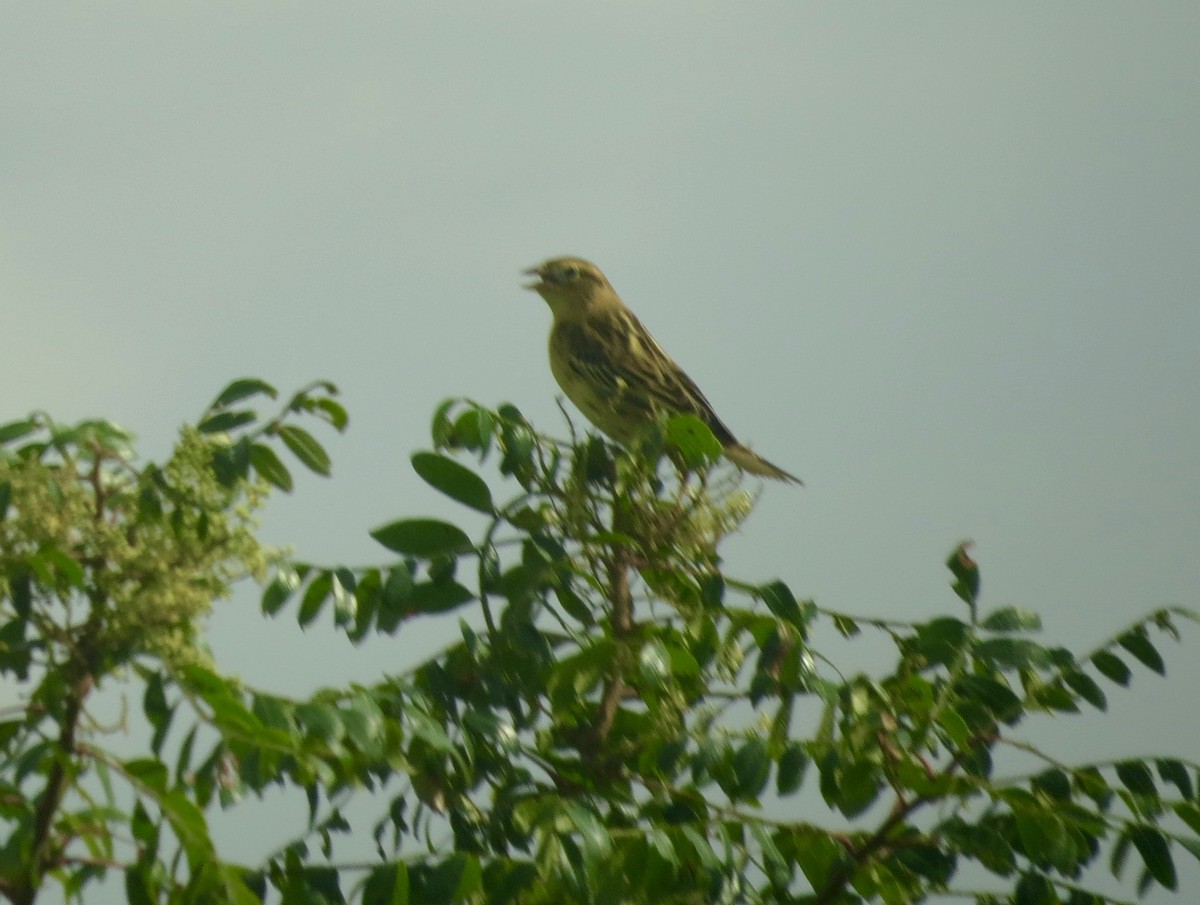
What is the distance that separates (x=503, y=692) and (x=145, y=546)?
2.35ft

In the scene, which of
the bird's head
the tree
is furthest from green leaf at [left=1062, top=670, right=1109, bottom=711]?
the bird's head

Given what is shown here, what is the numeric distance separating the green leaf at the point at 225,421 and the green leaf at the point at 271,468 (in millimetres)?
55

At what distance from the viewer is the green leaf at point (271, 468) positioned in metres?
2.62

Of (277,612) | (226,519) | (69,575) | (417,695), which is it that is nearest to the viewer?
(69,575)

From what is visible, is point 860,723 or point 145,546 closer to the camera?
point 145,546

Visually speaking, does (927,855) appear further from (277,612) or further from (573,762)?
(277,612)

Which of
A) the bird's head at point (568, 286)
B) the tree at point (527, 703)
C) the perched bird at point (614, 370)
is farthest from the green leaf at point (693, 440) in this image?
the bird's head at point (568, 286)

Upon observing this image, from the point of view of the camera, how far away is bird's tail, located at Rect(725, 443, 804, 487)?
4762mm

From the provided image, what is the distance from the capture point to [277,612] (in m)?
2.75

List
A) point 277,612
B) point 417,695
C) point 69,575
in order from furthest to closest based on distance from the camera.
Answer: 1. point 277,612
2. point 417,695
3. point 69,575

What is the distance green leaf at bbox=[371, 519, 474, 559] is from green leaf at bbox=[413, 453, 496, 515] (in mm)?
63

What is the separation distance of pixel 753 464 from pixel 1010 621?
2.03m

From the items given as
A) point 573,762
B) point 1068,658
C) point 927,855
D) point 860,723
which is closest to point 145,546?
point 573,762

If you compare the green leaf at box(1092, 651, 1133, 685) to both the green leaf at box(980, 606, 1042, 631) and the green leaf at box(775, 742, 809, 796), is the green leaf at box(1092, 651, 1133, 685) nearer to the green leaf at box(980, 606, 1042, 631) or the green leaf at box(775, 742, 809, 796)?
the green leaf at box(980, 606, 1042, 631)
